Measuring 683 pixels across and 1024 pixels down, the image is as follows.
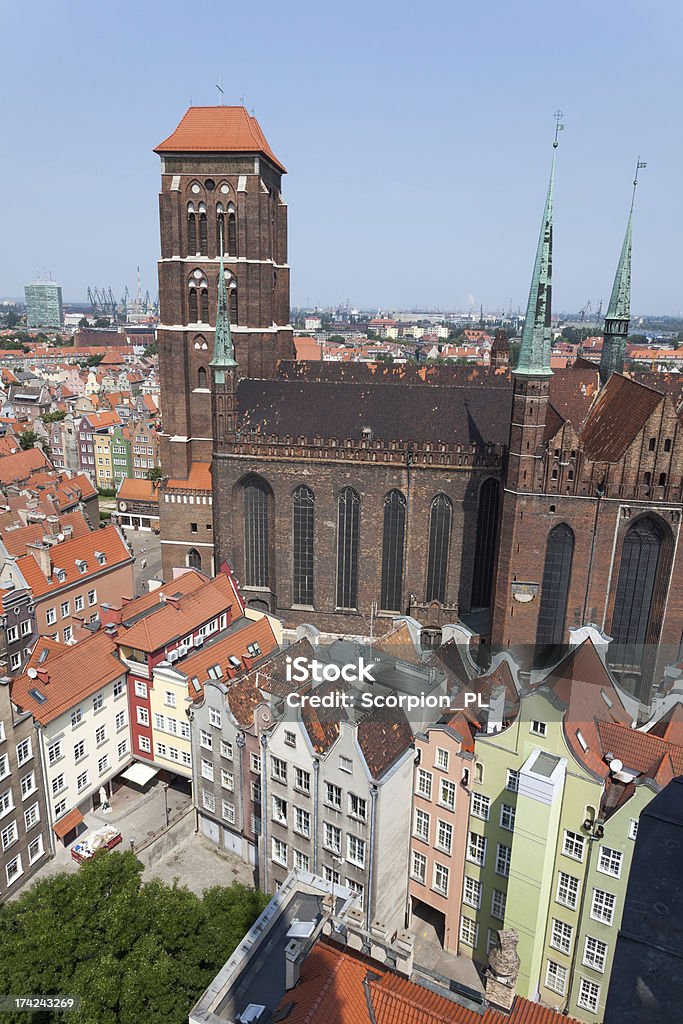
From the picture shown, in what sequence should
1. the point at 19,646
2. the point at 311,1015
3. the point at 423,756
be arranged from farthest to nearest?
the point at 19,646, the point at 423,756, the point at 311,1015

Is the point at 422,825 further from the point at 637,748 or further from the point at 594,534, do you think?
the point at 594,534

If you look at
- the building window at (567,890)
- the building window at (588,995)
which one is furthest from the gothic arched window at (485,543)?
the building window at (588,995)

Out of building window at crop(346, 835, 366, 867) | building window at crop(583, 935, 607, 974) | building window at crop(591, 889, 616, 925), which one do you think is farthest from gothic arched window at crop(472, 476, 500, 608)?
building window at crop(583, 935, 607, 974)

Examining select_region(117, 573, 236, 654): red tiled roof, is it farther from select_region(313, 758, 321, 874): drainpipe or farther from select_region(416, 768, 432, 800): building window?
select_region(416, 768, 432, 800): building window

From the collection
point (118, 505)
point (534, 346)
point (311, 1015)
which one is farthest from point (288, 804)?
point (118, 505)

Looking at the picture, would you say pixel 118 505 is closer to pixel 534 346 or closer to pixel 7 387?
pixel 534 346

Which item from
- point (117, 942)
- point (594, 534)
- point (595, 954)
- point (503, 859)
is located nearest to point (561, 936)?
point (595, 954)
